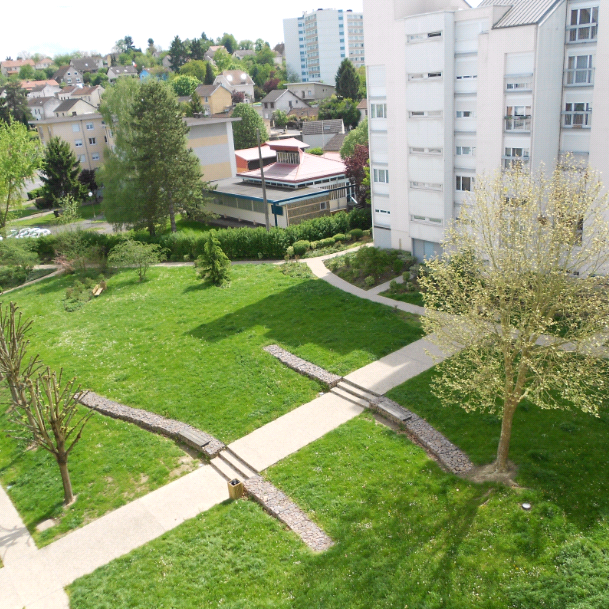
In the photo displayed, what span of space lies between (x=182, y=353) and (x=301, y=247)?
52.1 feet

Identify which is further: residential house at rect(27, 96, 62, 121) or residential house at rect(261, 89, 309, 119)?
residential house at rect(27, 96, 62, 121)

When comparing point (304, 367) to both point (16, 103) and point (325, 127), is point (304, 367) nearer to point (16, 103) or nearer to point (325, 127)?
point (325, 127)

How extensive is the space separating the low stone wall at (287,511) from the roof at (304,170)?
3462cm

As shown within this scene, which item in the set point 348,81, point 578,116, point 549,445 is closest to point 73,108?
point 348,81

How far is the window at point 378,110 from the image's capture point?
34188 millimetres

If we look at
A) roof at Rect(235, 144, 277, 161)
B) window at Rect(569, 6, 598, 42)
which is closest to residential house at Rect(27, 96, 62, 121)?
roof at Rect(235, 144, 277, 161)

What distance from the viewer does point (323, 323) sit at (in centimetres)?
2875

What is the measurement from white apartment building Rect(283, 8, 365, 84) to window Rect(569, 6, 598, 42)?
15315 cm

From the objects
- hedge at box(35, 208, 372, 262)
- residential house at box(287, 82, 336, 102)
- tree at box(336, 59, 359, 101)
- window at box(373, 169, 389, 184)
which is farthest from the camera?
residential house at box(287, 82, 336, 102)

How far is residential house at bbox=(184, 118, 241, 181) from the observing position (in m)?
60.1

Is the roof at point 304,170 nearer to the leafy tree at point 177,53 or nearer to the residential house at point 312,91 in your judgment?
the residential house at point 312,91

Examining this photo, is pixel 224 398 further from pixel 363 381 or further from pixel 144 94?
pixel 144 94

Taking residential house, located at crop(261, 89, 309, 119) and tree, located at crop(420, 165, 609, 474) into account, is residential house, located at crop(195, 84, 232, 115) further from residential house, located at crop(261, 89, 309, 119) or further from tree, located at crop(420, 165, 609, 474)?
tree, located at crop(420, 165, 609, 474)

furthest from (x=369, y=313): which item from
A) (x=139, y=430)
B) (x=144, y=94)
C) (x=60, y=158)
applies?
(x=60, y=158)
